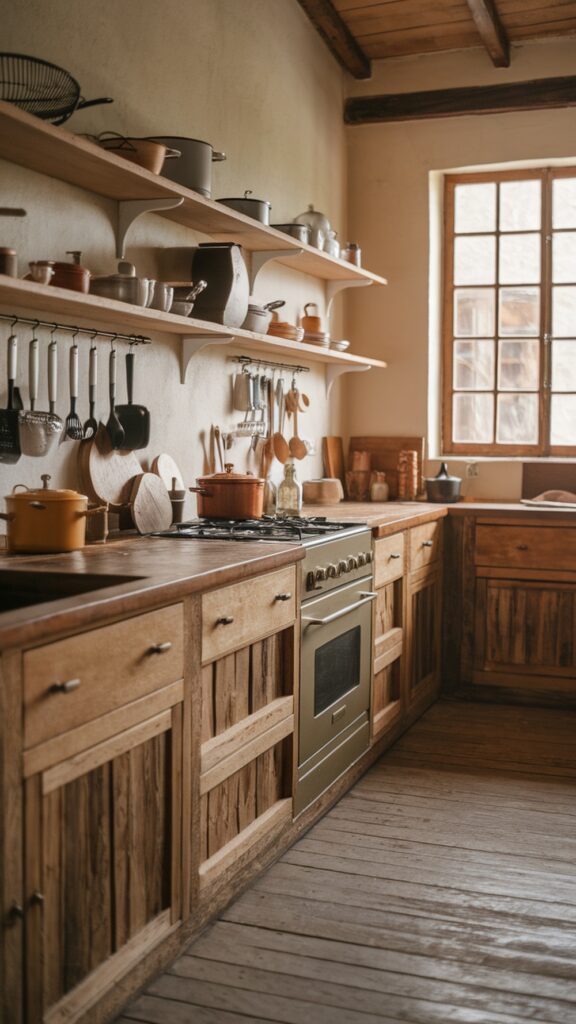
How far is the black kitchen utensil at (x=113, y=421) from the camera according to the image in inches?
122

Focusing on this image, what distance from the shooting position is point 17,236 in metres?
2.71

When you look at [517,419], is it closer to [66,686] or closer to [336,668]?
[336,668]

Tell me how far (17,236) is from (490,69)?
3307mm

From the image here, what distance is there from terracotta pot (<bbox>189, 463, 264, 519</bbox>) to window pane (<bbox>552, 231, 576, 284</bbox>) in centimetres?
261

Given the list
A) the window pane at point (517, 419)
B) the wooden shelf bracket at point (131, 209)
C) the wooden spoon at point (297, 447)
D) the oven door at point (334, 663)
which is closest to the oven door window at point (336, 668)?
the oven door at point (334, 663)

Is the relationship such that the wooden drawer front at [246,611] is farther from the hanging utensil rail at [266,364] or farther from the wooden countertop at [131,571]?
the hanging utensil rail at [266,364]

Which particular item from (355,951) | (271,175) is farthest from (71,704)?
(271,175)

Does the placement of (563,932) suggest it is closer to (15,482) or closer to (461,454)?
(15,482)

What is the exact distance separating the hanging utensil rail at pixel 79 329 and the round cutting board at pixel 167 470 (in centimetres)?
38

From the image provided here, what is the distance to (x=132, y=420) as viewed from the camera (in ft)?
10.6

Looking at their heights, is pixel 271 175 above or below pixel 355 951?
above

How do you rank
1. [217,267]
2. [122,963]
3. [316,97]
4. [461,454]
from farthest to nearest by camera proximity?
[461,454]
[316,97]
[217,267]
[122,963]

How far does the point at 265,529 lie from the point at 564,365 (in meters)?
2.66

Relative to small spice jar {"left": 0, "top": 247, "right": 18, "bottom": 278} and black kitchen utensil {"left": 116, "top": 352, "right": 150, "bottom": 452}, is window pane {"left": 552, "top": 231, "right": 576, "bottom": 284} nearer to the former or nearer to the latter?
black kitchen utensil {"left": 116, "top": 352, "right": 150, "bottom": 452}
